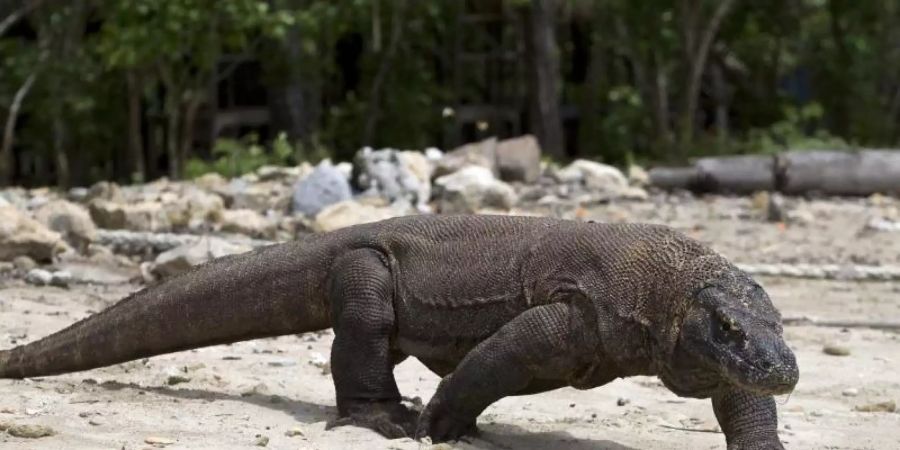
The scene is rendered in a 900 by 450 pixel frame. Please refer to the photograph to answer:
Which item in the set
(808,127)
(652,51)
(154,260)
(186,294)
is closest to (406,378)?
(186,294)

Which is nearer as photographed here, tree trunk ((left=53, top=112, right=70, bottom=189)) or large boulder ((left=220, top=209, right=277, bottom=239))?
large boulder ((left=220, top=209, right=277, bottom=239))

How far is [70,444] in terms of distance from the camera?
14.7 ft

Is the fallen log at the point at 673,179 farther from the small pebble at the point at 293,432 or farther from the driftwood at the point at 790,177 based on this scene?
the small pebble at the point at 293,432

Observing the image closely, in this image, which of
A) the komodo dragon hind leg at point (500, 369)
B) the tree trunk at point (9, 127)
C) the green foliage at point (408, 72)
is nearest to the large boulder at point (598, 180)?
the green foliage at point (408, 72)

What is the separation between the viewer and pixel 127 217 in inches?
407

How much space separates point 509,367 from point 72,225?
5.48 meters

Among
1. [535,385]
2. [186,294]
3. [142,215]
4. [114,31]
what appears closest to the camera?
[535,385]

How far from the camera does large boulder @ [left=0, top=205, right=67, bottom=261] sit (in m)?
8.57

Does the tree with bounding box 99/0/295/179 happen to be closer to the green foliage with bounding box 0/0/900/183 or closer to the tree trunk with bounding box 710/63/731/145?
the green foliage with bounding box 0/0/900/183

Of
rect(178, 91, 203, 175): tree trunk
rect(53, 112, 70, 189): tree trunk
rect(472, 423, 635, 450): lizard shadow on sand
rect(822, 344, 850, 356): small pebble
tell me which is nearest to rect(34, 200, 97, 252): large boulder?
rect(822, 344, 850, 356): small pebble

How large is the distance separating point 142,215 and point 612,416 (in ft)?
18.1

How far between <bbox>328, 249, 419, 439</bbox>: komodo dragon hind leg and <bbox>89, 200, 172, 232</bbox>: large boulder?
5.55 meters

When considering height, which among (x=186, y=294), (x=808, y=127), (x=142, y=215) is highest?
(x=186, y=294)

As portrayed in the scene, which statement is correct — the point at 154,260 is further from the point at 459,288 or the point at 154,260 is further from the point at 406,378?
the point at 459,288
